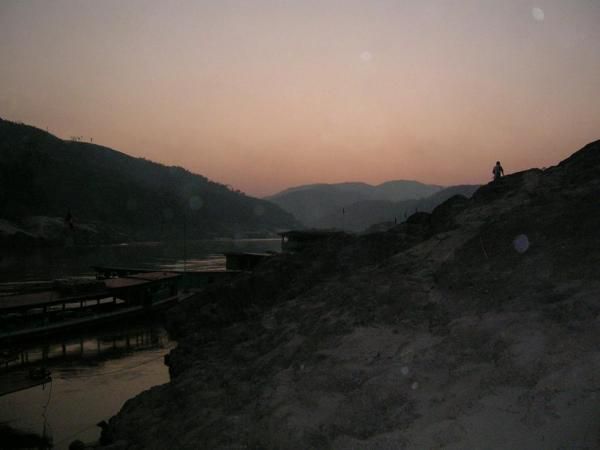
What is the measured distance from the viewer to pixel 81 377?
Answer: 2303cm

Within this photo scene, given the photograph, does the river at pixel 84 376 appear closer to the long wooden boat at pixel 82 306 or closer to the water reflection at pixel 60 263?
the long wooden boat at pixel 82 306

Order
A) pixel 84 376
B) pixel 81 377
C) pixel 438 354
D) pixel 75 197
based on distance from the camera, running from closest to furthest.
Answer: pixel 438 354 → pixel 81 377 → pixel 84 376 → pixel 75 197

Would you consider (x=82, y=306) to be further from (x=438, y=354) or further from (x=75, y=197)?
(x=75, y=197)

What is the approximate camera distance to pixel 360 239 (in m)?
24.4

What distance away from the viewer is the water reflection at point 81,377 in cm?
1750

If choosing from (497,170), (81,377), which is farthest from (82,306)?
(497,170)

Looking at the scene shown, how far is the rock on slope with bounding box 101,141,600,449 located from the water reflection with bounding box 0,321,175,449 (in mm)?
3578

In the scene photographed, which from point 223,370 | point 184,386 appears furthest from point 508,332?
point 184,386

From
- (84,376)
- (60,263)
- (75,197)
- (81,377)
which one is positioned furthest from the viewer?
(75,197)

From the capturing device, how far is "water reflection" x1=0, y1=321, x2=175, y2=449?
57.4 ft

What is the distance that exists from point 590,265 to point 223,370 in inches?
439

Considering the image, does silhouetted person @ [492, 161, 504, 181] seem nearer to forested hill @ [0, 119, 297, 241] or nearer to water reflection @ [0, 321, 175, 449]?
water reflection @ [0, 321, 175, 449]

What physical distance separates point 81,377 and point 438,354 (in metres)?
20.4

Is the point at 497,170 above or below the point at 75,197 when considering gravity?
below
